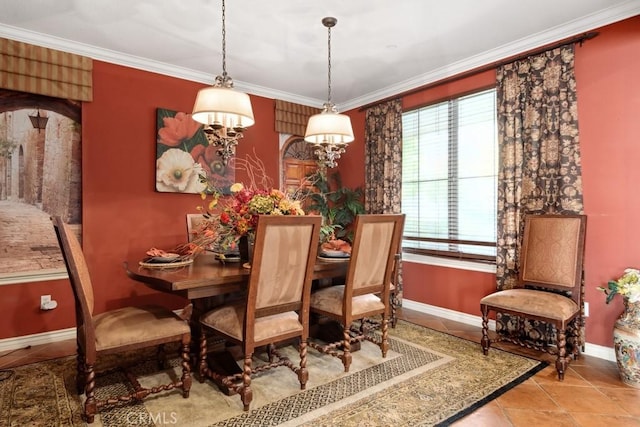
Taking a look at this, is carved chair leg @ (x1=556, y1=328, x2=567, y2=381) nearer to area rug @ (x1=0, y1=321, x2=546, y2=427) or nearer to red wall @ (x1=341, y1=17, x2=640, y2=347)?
area rug @ (x1=0, y1=321, x2=546, y2=427)

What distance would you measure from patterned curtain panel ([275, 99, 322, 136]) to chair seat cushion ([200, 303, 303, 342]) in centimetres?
303

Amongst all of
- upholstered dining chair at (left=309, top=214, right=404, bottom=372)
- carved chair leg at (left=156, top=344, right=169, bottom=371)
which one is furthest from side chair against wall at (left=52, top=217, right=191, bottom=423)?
upholstered dining chair at (left=309, top=214, right=404, bottom=372)

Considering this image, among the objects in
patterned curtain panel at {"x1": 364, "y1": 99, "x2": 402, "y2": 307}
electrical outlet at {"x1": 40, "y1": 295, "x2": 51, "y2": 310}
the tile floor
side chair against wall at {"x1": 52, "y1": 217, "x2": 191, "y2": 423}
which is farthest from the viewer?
patterned curtain panel at {"x1": 364, "y1": 99, "x2": 402, "y2": 307}

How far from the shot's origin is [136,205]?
3.67m

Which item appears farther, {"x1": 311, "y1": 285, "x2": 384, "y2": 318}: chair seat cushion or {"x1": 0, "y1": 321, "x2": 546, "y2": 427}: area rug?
{"x1": 311, "y1": 285, "x2": 384, "y2": 318}: chair seat cushion

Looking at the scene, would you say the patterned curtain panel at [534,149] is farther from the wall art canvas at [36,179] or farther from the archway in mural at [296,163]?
the wall art canvas at [36,179]

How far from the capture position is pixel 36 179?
10.5 feet

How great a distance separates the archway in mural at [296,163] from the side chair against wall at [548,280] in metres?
2.85

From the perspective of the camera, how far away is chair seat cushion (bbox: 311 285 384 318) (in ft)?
8.46

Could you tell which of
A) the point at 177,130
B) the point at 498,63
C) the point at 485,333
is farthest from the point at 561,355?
the point at 177,130

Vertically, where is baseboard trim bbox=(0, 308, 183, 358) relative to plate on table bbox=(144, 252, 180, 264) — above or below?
below

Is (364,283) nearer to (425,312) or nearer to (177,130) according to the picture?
(425,312)

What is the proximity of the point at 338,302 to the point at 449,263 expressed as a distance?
5.96ft

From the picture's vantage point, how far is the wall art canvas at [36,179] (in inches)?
121
